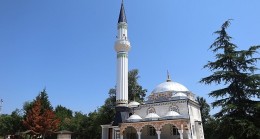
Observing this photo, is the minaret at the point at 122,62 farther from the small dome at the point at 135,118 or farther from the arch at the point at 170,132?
the arch at the point at 170,132

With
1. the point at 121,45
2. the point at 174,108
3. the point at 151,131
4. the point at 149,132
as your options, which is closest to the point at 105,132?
the point at 149,132

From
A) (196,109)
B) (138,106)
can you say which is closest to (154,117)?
(138,106)

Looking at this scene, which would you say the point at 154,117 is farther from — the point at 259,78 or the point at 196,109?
the point at 259,78

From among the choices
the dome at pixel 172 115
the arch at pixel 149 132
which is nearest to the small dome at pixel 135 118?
the arch at pixel 149 132

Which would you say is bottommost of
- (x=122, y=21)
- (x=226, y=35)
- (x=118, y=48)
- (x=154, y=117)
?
(x=154, y=117)

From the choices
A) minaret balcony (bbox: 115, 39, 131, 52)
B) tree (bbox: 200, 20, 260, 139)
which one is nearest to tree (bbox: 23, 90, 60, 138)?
minaret balcony (bbox: 115, 39, 131, 52)

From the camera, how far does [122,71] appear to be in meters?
29.0

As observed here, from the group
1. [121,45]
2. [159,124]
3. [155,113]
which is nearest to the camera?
[159,124]

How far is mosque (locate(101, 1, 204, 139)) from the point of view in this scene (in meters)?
23.0

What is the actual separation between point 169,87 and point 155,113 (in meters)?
4.10

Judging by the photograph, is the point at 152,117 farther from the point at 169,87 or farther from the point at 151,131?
the point at 169,87

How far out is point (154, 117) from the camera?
77.7 feet

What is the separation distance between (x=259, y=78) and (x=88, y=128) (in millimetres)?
27916

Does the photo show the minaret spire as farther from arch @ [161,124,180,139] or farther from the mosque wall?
arch @ [161,124,180,139]
